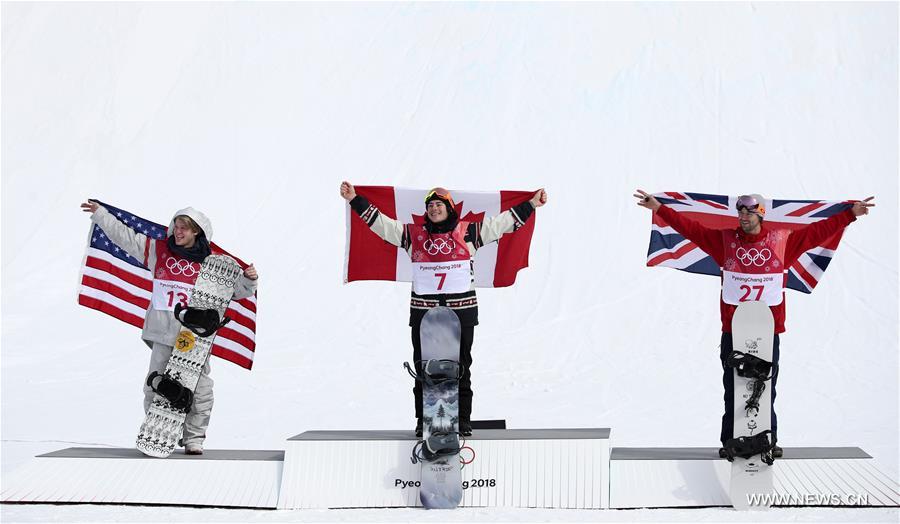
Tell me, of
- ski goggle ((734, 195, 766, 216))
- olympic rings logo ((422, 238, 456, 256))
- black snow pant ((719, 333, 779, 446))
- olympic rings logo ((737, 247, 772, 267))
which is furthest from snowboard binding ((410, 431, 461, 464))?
ski goggle ((734, 195, 766, 216))

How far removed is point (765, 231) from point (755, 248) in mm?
146

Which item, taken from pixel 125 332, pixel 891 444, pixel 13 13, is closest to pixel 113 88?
pixel 13 13

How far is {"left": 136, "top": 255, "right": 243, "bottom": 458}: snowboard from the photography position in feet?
22.2

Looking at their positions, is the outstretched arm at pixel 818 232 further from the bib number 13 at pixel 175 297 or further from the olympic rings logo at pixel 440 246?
the bib number 13 at pixel 175 297

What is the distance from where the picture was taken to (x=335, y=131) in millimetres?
21016

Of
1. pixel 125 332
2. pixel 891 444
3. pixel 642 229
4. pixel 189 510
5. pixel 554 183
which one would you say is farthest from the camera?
pixel 554 183

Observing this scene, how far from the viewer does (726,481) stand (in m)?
6.26

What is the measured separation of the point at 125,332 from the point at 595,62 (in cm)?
1086

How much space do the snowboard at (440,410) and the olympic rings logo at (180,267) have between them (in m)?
1.55

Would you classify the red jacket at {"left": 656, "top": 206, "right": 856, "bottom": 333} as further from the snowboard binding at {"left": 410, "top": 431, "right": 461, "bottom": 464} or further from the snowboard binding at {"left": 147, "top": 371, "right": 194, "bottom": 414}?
the snowboard binding at {"left": 147, "top": 371, "right": 194, "bottom": 414}

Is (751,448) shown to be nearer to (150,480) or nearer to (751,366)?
(751,366)

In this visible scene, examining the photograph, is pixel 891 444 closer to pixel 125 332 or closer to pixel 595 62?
Answer: pixel 125 332

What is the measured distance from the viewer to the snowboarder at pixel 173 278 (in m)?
6.93

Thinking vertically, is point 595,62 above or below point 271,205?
above
